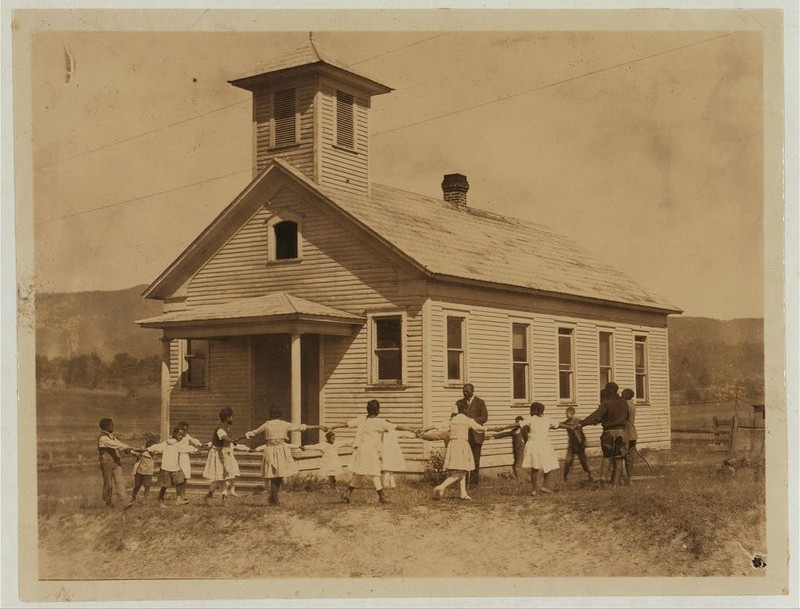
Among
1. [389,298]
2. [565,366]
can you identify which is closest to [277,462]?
[389,298]

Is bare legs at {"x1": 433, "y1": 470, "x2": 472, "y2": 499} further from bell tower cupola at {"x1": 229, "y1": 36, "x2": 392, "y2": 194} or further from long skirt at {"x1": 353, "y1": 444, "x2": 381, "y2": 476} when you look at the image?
bell tower cupola at {"x1": 229, "y1": 36, "x2": 392, "y2": 194}

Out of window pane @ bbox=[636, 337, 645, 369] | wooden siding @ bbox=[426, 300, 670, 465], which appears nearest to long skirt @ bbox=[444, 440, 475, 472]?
wooden siding @ bbox=[426, 300, 670, 465]

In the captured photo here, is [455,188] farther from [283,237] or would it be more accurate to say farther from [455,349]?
[455,349]

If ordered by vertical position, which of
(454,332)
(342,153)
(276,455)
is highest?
(342,153)

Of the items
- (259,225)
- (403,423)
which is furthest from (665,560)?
(259,225)

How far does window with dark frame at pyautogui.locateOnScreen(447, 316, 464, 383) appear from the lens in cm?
2153

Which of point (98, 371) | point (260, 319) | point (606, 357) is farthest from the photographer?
point (606, 357)

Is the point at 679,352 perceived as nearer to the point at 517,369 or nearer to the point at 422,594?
the point at 517,369

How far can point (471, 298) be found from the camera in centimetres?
2191

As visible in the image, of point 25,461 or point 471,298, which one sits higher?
point 471,298

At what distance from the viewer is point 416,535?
17969 mm

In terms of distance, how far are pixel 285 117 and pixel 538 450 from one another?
30.0 ft

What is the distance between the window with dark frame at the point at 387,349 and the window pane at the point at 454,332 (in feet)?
3.21

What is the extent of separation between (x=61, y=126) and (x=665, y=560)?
1277 centimetres
